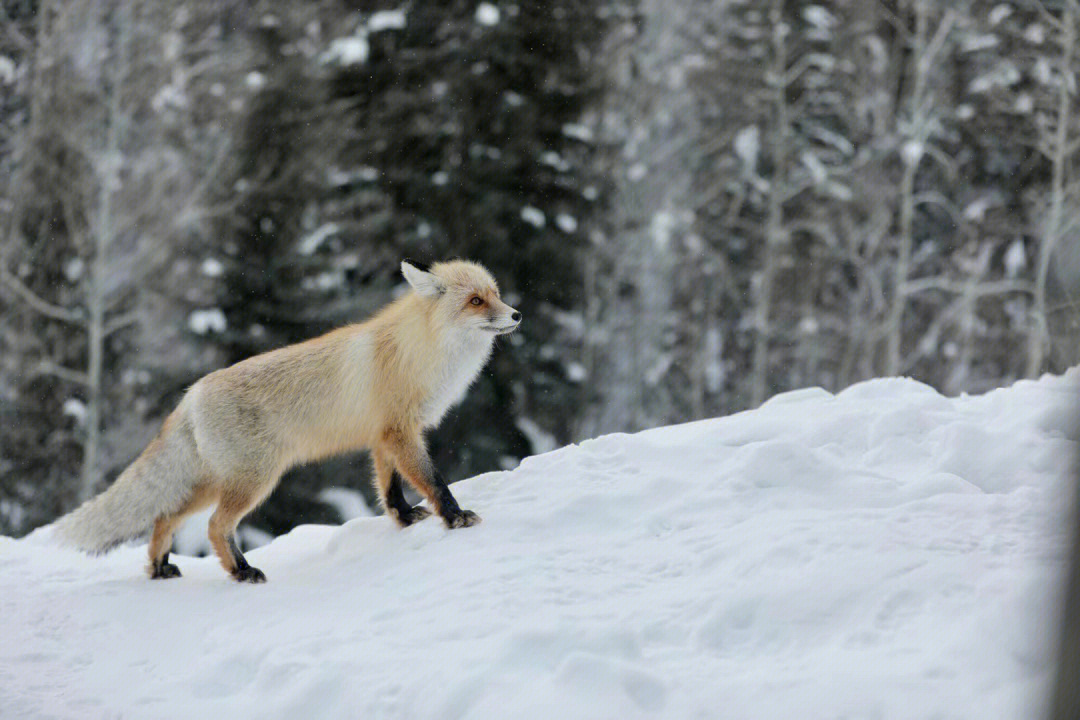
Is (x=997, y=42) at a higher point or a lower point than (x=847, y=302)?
higher

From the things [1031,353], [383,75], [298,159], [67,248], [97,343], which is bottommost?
[1031,353]

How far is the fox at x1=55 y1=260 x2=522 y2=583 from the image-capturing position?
473 centimetres

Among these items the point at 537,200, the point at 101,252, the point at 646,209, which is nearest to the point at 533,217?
the point at 537,200

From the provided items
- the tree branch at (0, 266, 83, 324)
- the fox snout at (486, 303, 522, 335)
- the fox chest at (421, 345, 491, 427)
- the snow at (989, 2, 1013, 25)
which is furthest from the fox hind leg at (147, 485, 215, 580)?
the snow at (989, 2, 1013, 25)

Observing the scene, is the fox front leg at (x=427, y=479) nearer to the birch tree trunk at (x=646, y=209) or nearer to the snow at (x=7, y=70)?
the snow at (x=7, y=70)

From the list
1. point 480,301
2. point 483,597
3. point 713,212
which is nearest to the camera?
point 483,597

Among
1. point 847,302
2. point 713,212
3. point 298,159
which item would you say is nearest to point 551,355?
point 298,159

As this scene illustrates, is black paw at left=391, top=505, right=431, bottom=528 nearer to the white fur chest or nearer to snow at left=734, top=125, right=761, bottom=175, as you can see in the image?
the white fur chest

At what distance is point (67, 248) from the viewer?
41.9 ft

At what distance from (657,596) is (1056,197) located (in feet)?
45.3

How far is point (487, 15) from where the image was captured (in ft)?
40.2

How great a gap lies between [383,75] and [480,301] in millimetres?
8650

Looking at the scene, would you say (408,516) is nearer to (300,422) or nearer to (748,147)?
(300,422)

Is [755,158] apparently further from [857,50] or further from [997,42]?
[997,42]
